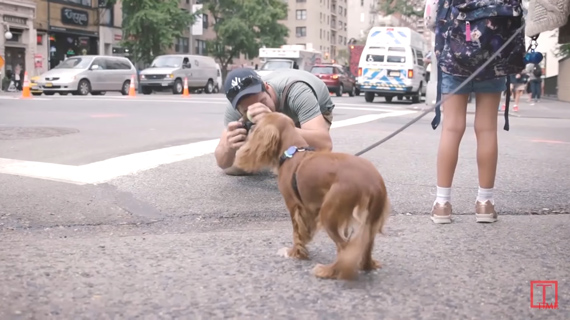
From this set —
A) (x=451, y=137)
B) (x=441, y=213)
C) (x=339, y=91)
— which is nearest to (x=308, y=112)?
(x=451, y=137)

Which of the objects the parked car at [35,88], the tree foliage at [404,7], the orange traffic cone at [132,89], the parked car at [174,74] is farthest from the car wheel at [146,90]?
the tree foliage at [404,7]

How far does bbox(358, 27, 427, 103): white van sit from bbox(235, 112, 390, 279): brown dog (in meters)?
20.5

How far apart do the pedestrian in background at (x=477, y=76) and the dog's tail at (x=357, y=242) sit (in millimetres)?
1319

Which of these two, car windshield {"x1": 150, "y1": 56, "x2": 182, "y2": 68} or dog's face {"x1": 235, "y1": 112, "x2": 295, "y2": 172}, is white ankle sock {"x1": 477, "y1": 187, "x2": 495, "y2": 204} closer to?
dog's face {"x1": 235, "y1": 112, "x2": 295, "y2": 172}

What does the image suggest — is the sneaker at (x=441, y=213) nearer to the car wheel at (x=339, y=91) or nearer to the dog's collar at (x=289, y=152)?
the dog's collar at (x=289, y=152)

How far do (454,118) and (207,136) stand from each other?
5500mm

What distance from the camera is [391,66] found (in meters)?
23.2

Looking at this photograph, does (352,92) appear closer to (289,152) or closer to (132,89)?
(132,89)

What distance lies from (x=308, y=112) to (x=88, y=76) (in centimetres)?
2226

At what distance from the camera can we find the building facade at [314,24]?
307ft

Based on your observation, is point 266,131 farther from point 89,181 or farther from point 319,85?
point 89,181

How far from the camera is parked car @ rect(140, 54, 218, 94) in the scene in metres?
29.1

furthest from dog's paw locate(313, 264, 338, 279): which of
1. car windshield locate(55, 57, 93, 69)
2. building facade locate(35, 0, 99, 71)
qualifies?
building facade locate(35, 0, 99, 71)

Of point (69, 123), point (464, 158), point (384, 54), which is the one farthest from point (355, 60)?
point (464, 158)
